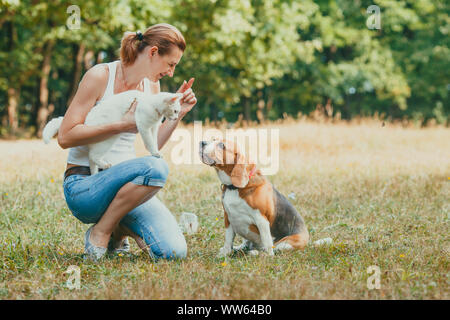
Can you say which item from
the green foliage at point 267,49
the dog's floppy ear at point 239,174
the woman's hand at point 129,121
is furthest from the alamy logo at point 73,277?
the green foliage at point 267,49

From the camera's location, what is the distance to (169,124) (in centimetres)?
393

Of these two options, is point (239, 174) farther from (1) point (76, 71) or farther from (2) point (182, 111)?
(1) point (76, 71)

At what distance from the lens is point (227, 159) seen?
372 cm

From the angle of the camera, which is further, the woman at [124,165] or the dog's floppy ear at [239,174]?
the dog's floppy ear at [239,174]

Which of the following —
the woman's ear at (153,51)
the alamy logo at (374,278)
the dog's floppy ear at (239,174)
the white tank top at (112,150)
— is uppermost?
the woman's ear at (153,51)

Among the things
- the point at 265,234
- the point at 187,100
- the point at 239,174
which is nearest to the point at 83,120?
the point at 187,100

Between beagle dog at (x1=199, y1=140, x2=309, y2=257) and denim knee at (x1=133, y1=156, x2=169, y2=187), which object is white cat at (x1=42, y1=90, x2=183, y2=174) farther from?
beagle dog at (x1=199, y1=140, x2=309, y2=257)

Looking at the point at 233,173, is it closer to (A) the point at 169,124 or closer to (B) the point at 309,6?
(A) the point at 169,124

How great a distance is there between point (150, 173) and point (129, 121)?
0.39 m

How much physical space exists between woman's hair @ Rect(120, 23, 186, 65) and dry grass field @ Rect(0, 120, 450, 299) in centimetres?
151

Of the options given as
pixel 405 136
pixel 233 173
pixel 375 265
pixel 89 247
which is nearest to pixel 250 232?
pixel 233 173

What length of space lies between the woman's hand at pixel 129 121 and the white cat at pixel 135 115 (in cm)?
4

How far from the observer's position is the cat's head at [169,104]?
312cm

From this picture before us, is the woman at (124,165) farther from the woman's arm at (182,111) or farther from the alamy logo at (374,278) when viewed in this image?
the alamy logo at (374,278)
